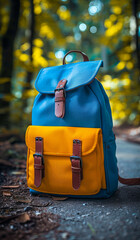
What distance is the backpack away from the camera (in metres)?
1.45

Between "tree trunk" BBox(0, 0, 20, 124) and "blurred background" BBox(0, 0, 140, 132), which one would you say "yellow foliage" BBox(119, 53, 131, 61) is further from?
"tree trunk" BBox(0, 0, 20, 124)

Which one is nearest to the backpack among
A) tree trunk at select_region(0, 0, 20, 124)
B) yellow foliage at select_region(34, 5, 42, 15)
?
tree trunk at select_region(0, 0, 20, 124)

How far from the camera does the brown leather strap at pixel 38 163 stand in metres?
1.55

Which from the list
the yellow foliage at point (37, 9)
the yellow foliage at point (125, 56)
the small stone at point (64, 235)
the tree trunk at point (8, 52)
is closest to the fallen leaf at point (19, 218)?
the small stone at point (64, 235)

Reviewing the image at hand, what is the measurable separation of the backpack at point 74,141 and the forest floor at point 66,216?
0.10 m

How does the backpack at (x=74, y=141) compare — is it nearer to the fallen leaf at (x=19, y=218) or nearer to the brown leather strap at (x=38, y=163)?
the brown leather strap at (x=38, y=163)

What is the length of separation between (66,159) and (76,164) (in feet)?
0.29

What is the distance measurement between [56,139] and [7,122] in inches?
113

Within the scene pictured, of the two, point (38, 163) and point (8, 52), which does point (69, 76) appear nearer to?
point (38, 163)

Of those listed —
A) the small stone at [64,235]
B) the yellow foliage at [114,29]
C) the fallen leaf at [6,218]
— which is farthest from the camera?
the yellow foliage at [114,29]

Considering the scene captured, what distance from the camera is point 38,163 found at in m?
1.55

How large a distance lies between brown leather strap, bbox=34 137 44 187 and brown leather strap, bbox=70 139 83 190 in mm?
238

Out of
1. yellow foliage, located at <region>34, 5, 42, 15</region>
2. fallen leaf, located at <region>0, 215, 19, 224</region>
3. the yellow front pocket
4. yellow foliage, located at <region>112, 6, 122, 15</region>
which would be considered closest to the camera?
fallen leaf, located at <region>0, 215, 19, 224</region>

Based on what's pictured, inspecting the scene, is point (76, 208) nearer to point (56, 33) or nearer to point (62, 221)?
point (62, 221)
